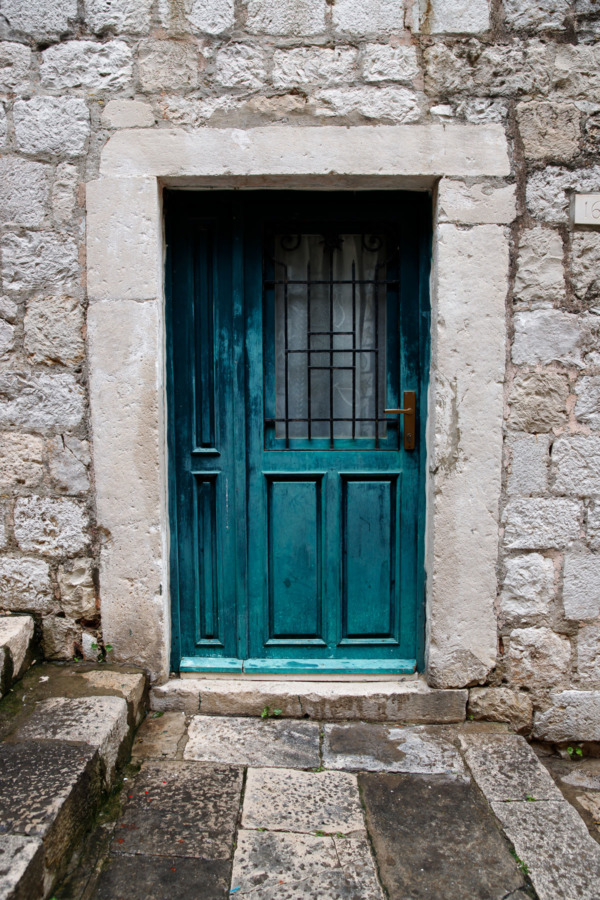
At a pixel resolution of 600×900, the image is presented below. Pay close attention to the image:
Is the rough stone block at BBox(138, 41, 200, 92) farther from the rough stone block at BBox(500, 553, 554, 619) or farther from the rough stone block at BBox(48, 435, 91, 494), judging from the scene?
the rough stone block at BBox(500, 553, 554, 619)

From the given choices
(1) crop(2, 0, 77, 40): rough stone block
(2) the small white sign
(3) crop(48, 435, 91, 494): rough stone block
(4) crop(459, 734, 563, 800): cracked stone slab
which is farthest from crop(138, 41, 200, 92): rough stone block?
(4) crop(459, 734, 563, 800): cracked stone slab

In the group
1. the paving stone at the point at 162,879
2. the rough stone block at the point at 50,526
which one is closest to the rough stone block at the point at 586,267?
the rough stone block at the point at 50,526

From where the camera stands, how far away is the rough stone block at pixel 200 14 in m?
2.36

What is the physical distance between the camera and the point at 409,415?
2637 millimetres

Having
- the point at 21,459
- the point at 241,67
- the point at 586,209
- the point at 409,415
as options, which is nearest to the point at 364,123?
the point at 241,67

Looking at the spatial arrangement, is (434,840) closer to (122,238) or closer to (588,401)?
(588,401)

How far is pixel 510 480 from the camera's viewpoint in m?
2.49

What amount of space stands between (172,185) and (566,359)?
1.81 meters

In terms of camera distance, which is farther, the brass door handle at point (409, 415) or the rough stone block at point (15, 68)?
the brass door handle at point (409, 415)

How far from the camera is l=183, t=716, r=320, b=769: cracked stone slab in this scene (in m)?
2.27

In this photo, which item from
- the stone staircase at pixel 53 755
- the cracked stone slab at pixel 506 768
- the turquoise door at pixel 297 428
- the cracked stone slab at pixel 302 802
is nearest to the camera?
the stone staircase at pixel 53 755

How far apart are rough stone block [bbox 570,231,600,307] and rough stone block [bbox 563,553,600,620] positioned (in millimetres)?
1069

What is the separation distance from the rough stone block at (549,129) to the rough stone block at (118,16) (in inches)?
61.3

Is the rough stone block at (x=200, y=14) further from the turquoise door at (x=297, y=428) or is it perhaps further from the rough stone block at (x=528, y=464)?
the rough stone block at (x=528, y=464)
